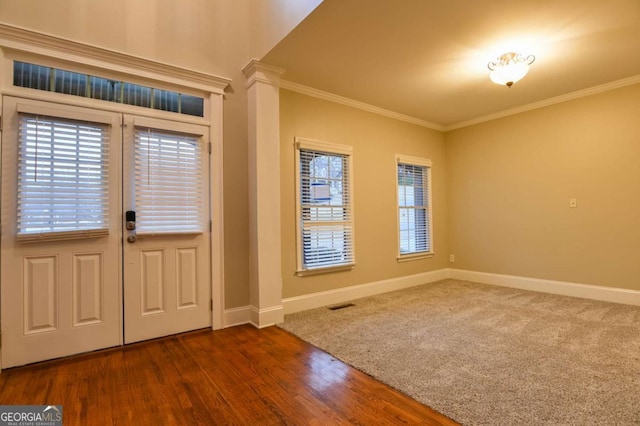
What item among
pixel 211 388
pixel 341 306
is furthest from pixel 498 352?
pixel 211 388

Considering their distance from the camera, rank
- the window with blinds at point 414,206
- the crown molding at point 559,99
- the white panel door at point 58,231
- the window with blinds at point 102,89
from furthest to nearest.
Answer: the window with blinds at point 414,206, the crown molding at point 559,99, the window with blinds at point 102,89, the white panel door at point 58,231

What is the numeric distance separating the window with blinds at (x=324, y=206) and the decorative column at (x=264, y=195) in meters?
0.47

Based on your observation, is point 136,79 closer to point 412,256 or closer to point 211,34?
point 211,34

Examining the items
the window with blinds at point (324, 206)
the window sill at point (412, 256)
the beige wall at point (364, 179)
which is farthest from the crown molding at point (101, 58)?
the window sill at point (412, 256)

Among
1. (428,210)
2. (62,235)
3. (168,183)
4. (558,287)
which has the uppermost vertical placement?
(168,183)

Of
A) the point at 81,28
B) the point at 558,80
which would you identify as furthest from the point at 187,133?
the point at 558,80

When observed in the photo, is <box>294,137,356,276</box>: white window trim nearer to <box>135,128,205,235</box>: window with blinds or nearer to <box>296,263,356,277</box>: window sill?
<box>296,263,356,277</box>: window sill

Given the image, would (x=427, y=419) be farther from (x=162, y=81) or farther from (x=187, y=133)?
(x=162, y=81)

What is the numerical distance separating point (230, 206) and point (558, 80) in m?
4.09

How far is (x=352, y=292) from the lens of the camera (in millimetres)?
4219

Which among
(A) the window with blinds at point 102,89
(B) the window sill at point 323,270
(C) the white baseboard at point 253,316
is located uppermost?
(A) the window with blinds at point 102,89

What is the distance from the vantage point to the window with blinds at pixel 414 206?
498 cm

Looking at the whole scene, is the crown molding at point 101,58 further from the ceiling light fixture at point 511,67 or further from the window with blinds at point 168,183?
the ceiling light fixture at point 511,67

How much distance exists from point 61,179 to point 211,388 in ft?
6.51
